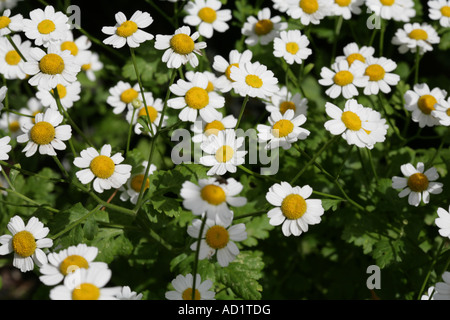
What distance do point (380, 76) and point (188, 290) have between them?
1.77 m

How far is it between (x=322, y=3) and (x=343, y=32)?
828 millimetres

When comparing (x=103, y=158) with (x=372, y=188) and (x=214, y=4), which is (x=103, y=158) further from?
(x=372, y=188)

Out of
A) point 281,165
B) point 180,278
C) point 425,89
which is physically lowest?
point 180,278

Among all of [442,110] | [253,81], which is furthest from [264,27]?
[442,110]

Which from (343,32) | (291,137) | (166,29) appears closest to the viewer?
(291,137)

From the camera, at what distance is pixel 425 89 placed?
274 centimetres

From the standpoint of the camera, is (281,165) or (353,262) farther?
(353,262)

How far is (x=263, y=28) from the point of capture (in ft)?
9.68

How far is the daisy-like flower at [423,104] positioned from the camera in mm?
2685

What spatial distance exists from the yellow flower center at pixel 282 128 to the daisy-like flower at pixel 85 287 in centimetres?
118
